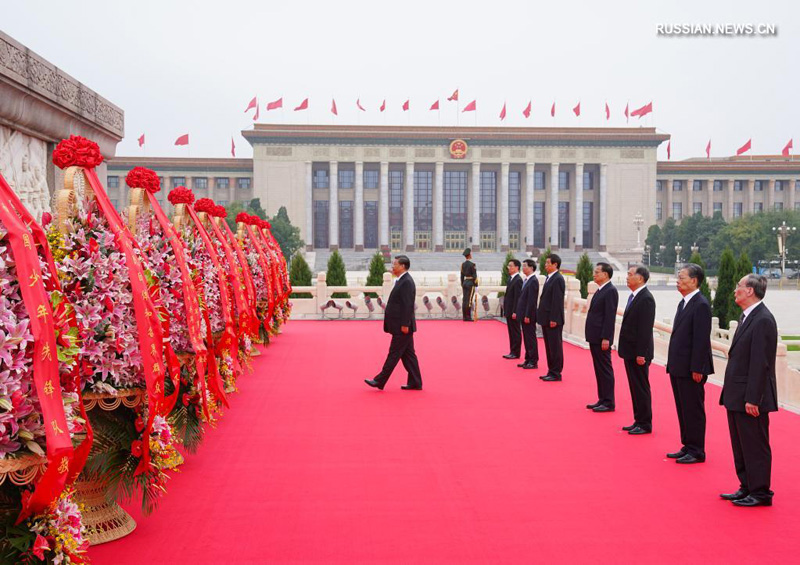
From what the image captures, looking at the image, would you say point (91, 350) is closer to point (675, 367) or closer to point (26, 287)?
point (26, 287)

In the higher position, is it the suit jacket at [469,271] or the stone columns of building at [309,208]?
the stone columns of building at [309,208]

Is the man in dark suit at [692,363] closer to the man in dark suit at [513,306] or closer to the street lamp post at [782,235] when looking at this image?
the man in dark suit at [513,306]

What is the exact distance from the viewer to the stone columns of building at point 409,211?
6005cm

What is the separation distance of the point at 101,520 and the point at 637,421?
172 inches

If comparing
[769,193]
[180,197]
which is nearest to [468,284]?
[180,197]

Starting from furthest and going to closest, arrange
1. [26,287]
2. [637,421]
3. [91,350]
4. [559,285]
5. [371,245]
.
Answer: [371,245], [559,285], [637,421], [91,350], [26,287]

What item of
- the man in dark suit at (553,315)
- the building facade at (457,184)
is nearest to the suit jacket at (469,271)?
the man in dark suit at (553,315)

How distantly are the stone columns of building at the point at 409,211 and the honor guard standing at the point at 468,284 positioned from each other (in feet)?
141

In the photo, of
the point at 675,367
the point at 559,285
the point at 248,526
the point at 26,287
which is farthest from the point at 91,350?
the point at 559,285

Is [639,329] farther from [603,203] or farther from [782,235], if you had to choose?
[603,203]

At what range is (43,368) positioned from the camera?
2600mm

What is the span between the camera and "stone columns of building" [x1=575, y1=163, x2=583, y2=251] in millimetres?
60312

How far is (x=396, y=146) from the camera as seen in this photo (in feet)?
194

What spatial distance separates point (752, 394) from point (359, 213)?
186 feet
